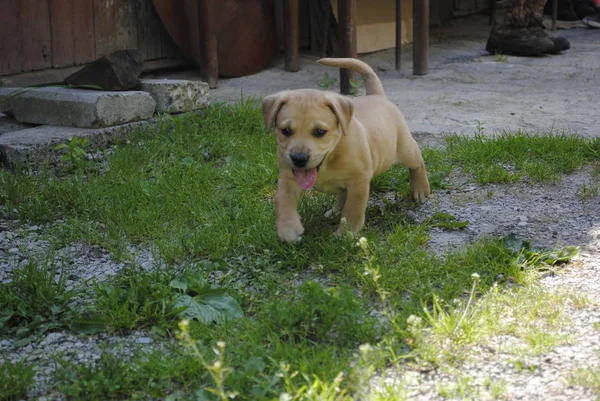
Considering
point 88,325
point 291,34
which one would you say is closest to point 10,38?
point 291,34

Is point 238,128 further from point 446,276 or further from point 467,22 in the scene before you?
point 467,22

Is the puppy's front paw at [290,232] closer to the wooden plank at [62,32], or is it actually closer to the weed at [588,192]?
the weed at [588,192]

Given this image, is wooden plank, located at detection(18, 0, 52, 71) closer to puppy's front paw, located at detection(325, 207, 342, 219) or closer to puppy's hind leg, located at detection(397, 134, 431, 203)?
puppy's front paw, located at detection(325, 207, 342, 219)

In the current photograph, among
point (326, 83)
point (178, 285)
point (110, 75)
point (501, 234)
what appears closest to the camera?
point (178, 285)

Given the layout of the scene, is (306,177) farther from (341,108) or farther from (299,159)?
(341,108)

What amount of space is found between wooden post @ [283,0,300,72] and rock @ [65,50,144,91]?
2833 millimetres

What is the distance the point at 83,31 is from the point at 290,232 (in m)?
4.86

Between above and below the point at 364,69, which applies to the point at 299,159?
below

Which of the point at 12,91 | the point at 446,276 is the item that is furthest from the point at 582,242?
the point at 12,91

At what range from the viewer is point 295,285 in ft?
12.6

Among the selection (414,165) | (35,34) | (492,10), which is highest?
(492,10)

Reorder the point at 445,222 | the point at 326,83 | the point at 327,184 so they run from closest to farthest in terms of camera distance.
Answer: the point at 327,184
the point at 445,222
the point at 326,83

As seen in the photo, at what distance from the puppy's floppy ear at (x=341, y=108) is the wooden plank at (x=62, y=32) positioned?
180 inches

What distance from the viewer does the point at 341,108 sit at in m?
4.06
